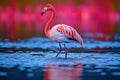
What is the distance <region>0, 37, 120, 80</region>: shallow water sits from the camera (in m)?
9.79

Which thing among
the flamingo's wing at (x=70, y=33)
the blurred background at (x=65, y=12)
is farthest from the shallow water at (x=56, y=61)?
the blurred background at (x=65, y=12)

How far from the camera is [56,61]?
1188cm

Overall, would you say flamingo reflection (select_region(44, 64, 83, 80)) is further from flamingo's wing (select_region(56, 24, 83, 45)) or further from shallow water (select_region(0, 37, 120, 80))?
flamingo's wing (select_region(56, 24, 83, 45))

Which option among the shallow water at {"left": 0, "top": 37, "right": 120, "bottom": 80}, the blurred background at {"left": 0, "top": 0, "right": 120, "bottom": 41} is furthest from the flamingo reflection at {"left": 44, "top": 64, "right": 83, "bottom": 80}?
the blurred background at {"left": 0, "top": 0, "right": 120, "bottom": 41}

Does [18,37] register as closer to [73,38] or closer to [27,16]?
[73,38]

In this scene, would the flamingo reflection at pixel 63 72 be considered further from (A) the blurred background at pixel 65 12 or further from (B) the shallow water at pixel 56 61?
(A) the blurred background at pixel 65 12

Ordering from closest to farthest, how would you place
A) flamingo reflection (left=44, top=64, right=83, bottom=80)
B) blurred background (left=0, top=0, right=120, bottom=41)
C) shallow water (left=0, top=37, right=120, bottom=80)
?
1. flamingo reflection (left=44, top=64, right=83, bottom=80)
2. shallow water (left=0, top=37, right=120, bottom=80)
3. blurred background (left=0, top=0, right=120, bottom=41)

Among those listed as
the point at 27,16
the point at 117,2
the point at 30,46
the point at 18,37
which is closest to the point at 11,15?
the point at 27,16

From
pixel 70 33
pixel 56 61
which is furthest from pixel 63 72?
pixel 70 33

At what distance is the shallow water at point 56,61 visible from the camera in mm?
9789

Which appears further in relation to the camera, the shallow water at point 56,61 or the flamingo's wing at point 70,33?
the flamingo's wing at point 70,33

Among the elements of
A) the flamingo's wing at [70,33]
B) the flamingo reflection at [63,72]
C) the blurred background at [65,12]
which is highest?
the blurred background at [65,12]

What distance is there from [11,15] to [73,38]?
15053 mm

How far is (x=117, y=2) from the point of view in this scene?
99.0 feet
